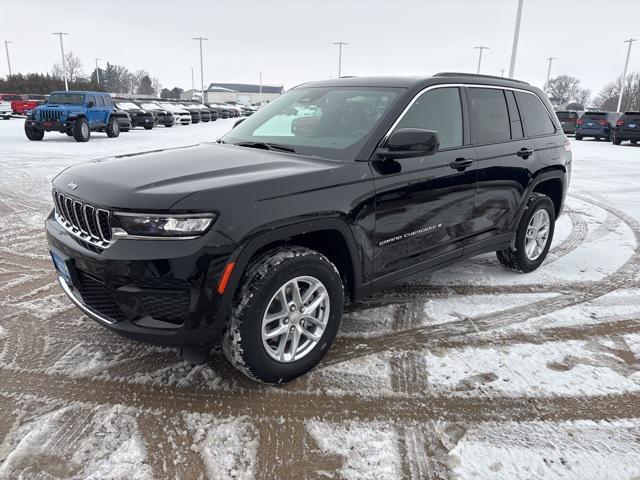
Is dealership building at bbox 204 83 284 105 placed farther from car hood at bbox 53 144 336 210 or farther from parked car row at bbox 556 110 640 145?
car hood at bbox 53 144 336 210

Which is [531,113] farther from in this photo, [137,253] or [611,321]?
[137,253]

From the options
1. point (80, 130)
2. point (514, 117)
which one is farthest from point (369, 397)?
point (80, 130)

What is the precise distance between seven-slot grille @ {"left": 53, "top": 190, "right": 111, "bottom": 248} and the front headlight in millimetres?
196

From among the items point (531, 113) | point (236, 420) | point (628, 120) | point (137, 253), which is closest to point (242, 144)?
point (137, 253)

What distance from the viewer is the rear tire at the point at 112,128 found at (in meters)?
18.6

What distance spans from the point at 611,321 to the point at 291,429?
9.18ft

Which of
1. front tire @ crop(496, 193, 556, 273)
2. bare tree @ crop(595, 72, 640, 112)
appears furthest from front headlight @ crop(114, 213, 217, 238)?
bare tree @ crop(595, 72, 640, 112)

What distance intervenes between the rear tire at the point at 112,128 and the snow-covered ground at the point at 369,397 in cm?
1545

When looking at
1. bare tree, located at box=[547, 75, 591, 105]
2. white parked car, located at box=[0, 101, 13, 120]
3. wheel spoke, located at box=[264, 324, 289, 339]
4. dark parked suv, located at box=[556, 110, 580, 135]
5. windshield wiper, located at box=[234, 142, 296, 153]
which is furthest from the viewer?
bare tree, located at box=[547, 75, 591, 105]

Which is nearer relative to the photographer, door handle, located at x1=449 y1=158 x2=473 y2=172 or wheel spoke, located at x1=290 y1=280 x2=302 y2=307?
wheel spoke, located at x1=290 y1=280 x2=302 y2=307

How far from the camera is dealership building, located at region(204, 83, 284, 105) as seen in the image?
116m

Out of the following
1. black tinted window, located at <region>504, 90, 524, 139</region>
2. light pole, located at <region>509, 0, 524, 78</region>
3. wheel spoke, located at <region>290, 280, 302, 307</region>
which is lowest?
wheel spoke, located at <region>290, 280, 302, 307</region>

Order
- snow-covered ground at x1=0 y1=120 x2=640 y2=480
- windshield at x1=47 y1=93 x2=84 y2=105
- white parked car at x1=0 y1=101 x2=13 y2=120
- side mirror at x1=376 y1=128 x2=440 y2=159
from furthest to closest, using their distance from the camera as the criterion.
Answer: white parked car at x1=0 y1=101 x2=13 y2=120 → windshield at x1=47 y1=93 x2=84 y2=105 → side mirror at x1=376 y1=128 x2=440 y2=159 → snow-covered ground at x1=0 y1=120 x2=640 y2=480

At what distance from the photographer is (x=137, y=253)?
2502 millimetres
